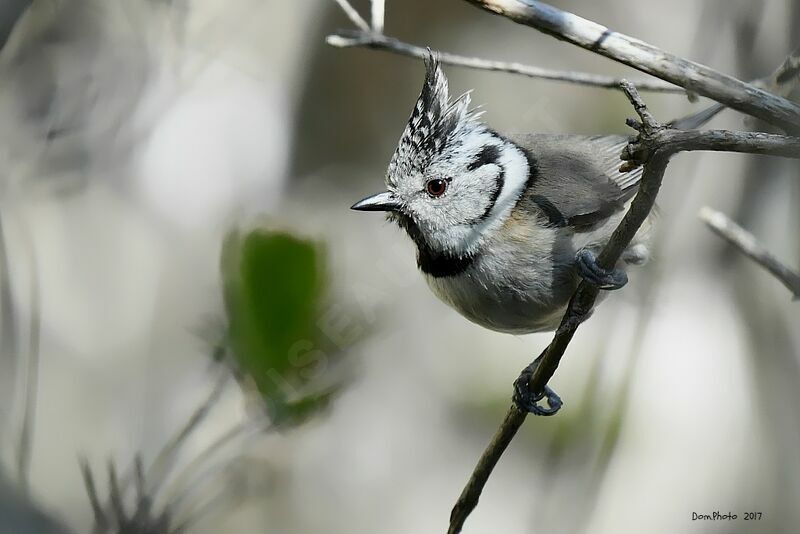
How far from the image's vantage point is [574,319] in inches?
39.8

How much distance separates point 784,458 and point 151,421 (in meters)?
1.39

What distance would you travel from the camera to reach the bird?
1122 millimetres

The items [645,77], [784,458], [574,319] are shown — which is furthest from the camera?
[784,458]

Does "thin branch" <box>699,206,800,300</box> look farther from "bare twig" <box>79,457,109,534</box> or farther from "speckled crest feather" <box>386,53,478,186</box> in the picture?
"bare twig" <box>79,457,109,534</box>

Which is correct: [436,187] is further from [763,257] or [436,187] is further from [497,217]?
[763,257]

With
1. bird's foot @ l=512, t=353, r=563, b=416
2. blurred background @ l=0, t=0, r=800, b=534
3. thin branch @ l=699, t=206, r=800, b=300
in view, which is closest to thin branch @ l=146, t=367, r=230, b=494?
blurred background @ l=0, t=0, r=800, b=534

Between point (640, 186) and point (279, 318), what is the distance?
0.81 metres

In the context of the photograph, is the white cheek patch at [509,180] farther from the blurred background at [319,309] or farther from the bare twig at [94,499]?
the bare twig at [94,499]

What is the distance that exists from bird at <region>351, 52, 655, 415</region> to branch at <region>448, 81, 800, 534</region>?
9 centimetres

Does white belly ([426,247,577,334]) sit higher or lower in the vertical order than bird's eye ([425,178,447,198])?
lower

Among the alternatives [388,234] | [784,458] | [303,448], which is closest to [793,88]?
[784,458]

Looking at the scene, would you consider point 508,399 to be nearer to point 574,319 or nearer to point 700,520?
point 700,520

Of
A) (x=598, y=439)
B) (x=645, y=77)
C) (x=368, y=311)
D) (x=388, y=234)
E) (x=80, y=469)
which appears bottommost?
(x=80, y=469)

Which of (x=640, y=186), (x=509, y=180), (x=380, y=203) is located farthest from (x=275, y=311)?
(x=640, y=186)
